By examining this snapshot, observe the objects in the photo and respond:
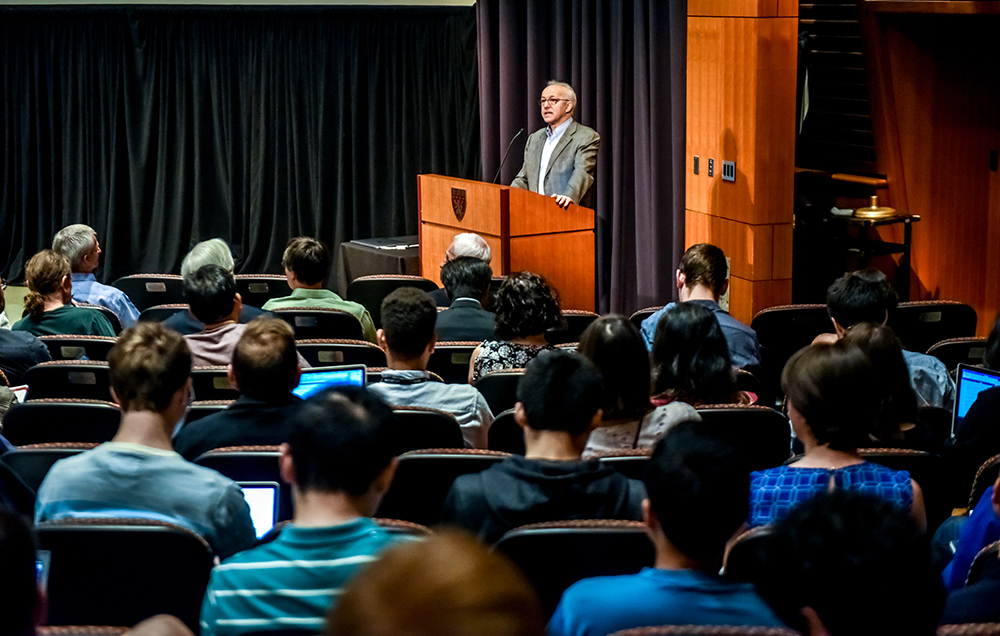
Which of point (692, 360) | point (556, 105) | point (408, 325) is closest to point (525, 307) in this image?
point (408, 325)

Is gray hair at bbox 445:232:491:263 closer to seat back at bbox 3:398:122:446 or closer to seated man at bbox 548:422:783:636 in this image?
seat back at bbox 3:398:122:446

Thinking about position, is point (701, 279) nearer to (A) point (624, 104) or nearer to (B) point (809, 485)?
(B) point (809, 485)

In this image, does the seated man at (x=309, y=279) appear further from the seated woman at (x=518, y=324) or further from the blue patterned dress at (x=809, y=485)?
the blue patterned dress at (x=809, y=485)

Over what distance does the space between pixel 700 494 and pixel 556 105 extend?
5.45 metres

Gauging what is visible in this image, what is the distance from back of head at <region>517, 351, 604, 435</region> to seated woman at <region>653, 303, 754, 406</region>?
3.06 feet

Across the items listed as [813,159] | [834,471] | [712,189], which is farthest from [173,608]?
[813,159]

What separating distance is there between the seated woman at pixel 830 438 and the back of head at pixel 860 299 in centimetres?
144

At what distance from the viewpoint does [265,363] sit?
3049mm

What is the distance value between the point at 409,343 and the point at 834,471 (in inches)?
59.2

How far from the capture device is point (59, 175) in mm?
9578

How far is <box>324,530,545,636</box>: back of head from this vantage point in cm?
98

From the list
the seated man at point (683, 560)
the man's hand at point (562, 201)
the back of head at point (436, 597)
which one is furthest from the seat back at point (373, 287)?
the back of head at point (436, 597)

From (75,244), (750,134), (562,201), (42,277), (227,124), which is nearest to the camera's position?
(42,277)

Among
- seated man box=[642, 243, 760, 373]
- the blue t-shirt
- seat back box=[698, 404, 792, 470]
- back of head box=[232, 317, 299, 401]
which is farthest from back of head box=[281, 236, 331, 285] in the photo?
the blue t-shirt
